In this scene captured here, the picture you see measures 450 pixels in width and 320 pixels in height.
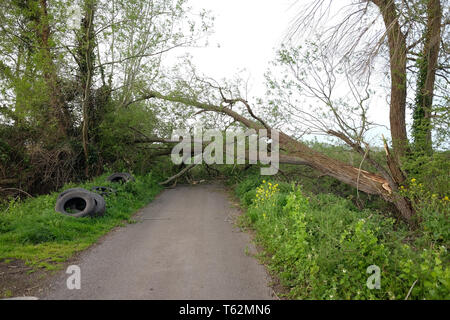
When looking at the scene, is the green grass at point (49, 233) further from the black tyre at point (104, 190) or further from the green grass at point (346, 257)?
the green grass at point (346, 257)

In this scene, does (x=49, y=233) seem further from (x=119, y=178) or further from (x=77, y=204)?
(x=119, y=178)

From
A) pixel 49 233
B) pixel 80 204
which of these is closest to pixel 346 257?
pixel 49 233

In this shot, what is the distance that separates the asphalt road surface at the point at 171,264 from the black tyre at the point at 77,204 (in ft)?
2.92

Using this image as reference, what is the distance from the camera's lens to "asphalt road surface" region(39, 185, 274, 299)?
12.6ft

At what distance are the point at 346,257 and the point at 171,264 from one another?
8.14ft

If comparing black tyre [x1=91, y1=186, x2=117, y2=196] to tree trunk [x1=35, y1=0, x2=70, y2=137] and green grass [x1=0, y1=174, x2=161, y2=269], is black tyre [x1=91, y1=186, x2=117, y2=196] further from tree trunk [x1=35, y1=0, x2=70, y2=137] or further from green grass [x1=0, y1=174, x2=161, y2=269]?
tree trunk [x1=35, y1=0, x2=70, y2=137]

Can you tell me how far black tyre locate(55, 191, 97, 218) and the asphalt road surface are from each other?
0.89 meters

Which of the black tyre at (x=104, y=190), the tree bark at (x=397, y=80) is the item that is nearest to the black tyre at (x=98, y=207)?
the black tyre at (x=104, y=190)

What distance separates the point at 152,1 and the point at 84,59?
379cm

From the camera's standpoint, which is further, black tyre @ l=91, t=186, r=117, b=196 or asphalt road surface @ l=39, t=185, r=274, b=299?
black tyre @ l=91, t=186, r=117, b=196

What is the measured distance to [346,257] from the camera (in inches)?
145

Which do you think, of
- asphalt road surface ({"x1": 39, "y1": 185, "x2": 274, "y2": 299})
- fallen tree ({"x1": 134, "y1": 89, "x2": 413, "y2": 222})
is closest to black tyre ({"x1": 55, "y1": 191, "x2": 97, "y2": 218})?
asphalt road surface ({"x1": 39, "y1": 185, "x2": 274, "y2": 299})
